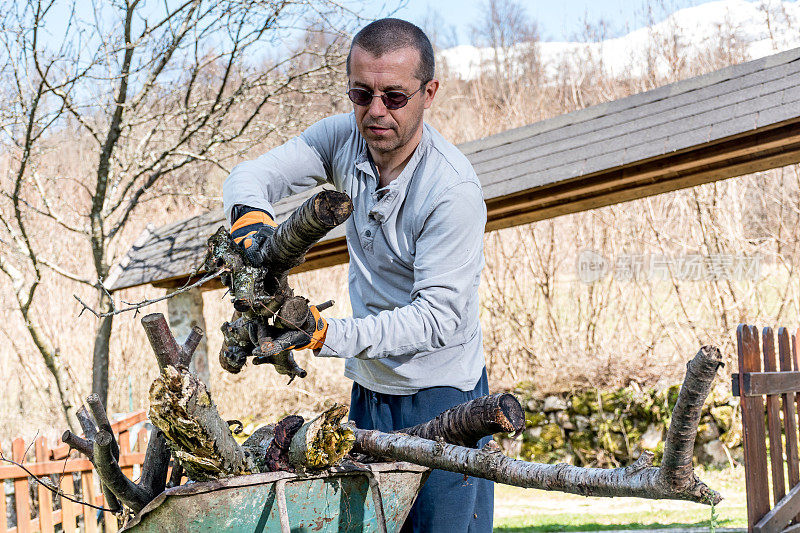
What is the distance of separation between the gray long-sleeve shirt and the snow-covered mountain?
854 cm

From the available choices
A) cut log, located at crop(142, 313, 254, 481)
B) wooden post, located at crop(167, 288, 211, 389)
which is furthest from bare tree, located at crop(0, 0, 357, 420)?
cut log, located at crop(142, 313, 254, 481)

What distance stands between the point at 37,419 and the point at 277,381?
3199mm

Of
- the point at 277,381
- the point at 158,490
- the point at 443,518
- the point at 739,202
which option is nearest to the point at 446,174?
the point at 443,518

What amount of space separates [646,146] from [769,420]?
2085 millimetres

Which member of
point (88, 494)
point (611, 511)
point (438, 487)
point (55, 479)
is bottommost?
point (611, 511)

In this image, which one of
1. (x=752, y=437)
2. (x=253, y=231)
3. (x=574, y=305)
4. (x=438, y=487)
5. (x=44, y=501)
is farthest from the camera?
(x=574, y=305)

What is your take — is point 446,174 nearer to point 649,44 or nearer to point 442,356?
point 442,356

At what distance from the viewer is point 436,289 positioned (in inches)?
90.5

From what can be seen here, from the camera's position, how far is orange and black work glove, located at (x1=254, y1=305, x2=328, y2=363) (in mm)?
1959

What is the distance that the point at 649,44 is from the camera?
11.0m

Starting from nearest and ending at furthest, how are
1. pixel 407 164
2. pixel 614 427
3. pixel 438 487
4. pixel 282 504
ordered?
pixel 282 504
pixel 407 164
pixel 438 487
pixel 614 427

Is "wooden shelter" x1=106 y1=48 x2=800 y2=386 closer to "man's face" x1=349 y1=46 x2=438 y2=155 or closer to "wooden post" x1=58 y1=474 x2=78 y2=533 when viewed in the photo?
"wooden post" x1=58 y1=474 x2=78 y2=533

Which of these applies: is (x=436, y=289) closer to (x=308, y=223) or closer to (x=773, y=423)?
(x=308, y=223)

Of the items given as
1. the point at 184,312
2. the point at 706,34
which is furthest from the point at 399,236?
the point at 706,34
